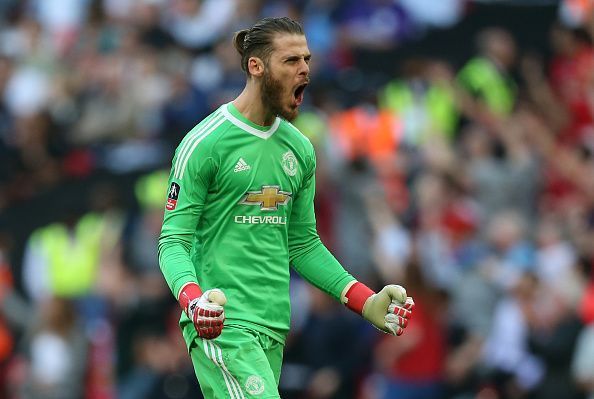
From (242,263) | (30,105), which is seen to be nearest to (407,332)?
(242,263)

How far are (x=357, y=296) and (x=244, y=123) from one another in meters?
1.01

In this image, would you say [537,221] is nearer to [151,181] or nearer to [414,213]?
[414,213]

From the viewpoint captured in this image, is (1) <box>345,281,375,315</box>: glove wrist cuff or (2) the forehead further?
(1) <box>345,281,375,315</box>: glove wrist cuff

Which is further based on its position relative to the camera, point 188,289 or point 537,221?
point 537,221

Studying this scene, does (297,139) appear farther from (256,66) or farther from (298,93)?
(256,66)

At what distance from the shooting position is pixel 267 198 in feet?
21.9

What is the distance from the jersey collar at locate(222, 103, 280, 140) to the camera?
21.8 ft

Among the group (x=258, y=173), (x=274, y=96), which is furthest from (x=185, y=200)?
(x=274, y=96)

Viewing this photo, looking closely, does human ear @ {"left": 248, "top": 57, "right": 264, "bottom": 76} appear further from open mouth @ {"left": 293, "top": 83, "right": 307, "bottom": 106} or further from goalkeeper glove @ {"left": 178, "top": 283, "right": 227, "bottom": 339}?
goalkeeper glove @ {"left": 178, "top": 283, "right": 227, "bottom": 339}

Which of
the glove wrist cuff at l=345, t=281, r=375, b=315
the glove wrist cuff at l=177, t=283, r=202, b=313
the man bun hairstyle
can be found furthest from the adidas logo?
the glove wrist cuff at l=345, t=281, r=375, b=315

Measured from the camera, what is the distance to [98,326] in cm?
1456

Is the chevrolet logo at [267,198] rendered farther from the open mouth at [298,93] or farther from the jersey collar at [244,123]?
the open mouth at [298,93]

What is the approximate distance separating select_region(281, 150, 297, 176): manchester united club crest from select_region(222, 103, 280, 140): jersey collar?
129 millimetres

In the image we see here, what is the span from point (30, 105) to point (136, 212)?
366 cm
